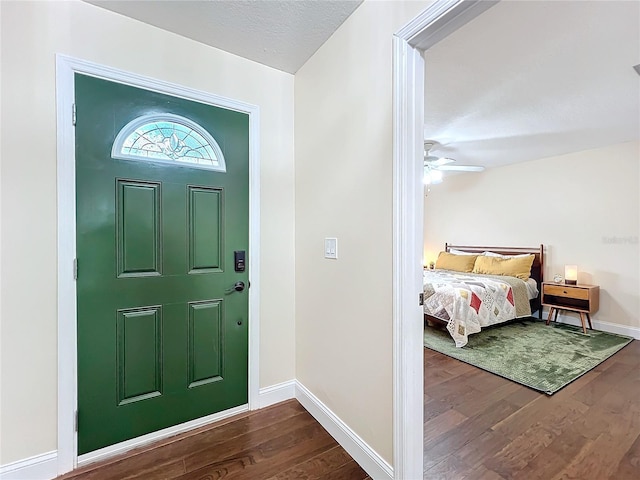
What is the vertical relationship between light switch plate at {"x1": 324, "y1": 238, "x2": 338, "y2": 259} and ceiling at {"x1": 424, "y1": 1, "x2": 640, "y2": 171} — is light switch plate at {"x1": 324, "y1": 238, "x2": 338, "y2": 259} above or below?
below

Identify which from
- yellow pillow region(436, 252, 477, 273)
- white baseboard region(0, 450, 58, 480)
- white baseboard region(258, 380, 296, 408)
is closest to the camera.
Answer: white baseboard region(0, 450, 58, 480)

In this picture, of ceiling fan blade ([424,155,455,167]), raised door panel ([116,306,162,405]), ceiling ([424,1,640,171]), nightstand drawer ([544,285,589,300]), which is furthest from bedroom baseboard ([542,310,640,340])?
raised door panel ([116,306,162,405])

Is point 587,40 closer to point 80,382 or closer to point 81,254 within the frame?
point 81,254

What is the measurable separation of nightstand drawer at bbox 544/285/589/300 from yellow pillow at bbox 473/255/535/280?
13.5 inches

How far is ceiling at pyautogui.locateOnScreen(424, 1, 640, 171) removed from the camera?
1.64m

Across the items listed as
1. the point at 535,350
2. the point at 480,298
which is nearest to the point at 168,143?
the point at 480,298

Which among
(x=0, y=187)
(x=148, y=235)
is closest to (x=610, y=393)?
(x=148, y=235)

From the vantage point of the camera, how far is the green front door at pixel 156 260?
5.25ft

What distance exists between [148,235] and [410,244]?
1523 mm

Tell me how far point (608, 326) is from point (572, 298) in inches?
23.3

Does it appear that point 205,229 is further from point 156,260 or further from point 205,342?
point 205,342

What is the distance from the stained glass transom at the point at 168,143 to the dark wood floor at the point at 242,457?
5.63ft

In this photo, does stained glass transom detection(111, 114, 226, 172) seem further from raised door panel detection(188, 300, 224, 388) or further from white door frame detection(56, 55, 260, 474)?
raised door panel detection(188, 300, 224, 388)

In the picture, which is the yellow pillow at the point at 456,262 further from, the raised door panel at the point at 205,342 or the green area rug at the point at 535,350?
the raised door panel at the point at 205,342
